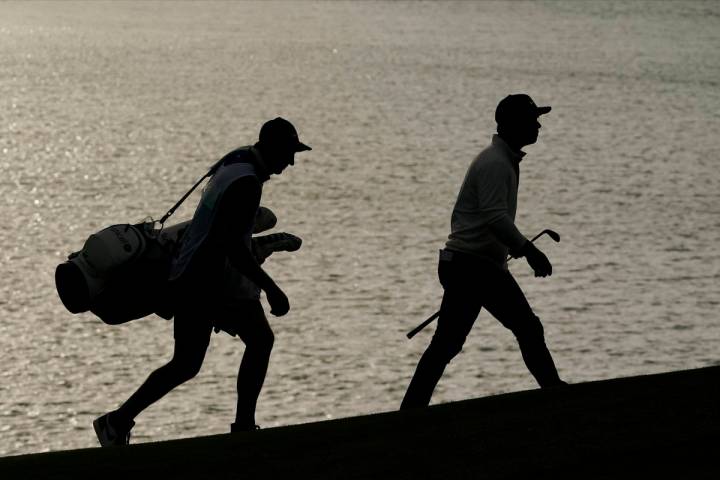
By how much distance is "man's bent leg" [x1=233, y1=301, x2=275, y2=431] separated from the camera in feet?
23.2

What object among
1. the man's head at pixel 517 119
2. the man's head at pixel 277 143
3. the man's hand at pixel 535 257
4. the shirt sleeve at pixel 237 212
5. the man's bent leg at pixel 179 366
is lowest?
the man's bent leg at pixel 179 366

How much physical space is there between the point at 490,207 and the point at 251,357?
117 centimetres

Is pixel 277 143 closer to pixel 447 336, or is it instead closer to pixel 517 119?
pixel 517 119

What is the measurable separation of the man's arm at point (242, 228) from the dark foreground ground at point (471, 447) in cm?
56

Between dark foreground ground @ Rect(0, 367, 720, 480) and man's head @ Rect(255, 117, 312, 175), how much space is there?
1.04 meters

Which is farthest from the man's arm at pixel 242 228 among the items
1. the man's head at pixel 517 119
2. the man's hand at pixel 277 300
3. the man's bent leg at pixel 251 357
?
the man's head at pixel 517 119

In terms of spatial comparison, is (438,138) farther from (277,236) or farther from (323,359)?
(277,236)

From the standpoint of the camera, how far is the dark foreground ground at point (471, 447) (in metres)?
5.84

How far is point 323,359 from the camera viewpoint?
39.8 ft

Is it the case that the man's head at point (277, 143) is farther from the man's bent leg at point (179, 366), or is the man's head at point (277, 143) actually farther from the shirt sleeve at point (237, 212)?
the man's bent leg at point (179, 366)

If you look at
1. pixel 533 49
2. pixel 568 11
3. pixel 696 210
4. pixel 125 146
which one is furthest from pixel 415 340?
pixel 568 11

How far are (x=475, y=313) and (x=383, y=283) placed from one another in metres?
7.38

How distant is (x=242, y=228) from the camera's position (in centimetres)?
675

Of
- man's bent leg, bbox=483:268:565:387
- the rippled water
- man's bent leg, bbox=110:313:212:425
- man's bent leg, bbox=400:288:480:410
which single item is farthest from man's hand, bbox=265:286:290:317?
the rippled water
